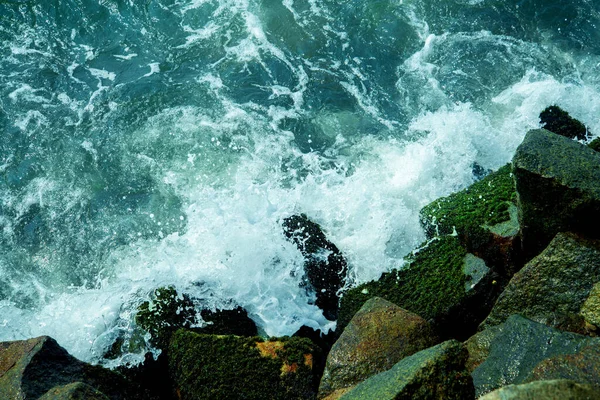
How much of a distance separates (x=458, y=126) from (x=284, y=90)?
9.43 feet

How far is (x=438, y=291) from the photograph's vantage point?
5.22 meters

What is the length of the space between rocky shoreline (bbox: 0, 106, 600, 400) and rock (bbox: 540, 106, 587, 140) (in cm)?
150

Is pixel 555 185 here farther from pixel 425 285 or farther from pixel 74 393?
pixel 74 393

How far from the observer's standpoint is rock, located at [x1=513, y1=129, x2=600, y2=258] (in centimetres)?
452

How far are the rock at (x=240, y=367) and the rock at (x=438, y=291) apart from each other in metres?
0.85

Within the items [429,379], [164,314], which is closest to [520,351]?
[429,379]

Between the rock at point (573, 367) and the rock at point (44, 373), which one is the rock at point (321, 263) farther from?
the rock at point (573, 367)

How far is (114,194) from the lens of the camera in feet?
26.2

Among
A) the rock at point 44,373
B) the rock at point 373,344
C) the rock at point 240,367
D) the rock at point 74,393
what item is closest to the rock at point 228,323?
the rock at point 240,367

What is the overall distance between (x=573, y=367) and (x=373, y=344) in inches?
66.2

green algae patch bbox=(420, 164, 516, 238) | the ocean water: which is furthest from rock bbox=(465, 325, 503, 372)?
the ocean water

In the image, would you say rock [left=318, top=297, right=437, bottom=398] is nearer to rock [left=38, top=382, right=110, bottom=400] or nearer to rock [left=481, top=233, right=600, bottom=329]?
rock [left=481, top=233, right=600, bottom=329]

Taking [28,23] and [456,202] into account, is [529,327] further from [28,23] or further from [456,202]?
[28,23]

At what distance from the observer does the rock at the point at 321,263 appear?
237 inches
